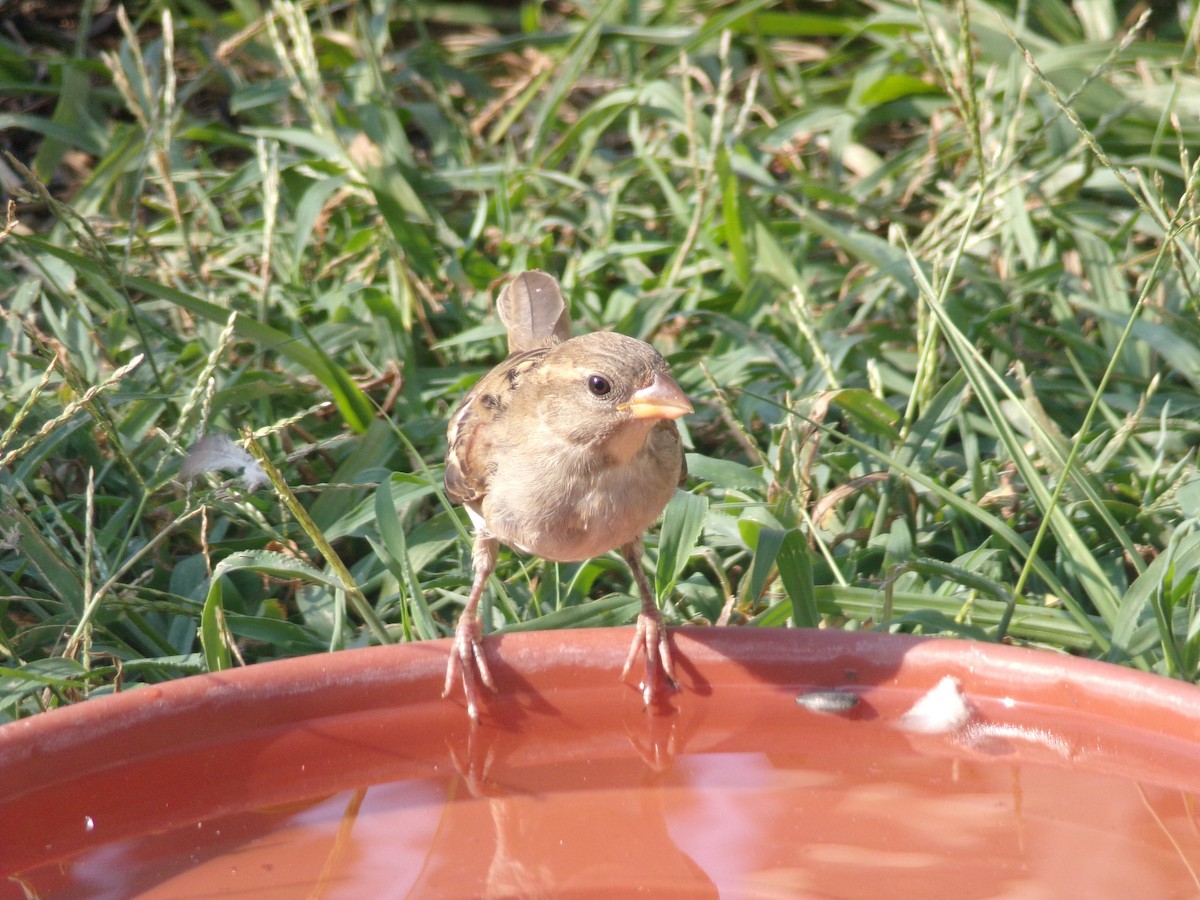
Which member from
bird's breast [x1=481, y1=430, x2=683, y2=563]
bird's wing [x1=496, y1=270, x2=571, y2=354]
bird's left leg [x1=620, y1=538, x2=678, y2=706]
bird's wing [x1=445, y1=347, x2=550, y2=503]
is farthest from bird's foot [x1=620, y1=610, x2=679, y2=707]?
bird's wing [x1=496, y1=270, x2=571, y2=354]

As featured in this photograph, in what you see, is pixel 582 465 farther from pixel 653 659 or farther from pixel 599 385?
pixel 653 659

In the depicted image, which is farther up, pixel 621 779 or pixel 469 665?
pixel 469 665

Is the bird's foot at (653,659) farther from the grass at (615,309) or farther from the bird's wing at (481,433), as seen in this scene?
the bird's wing at (481,433)

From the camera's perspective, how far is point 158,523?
396 cm

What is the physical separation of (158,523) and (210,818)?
5.15 feet

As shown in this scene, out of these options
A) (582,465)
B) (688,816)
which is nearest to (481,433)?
(582,465)

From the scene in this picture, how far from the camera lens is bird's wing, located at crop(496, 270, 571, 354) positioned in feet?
13.1

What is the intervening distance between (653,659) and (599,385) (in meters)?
0.62

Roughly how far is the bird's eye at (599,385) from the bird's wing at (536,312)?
2.72 feet

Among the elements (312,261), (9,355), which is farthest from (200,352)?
(312,261)

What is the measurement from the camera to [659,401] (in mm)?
3012

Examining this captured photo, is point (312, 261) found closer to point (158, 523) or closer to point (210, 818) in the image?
point (158, 523)

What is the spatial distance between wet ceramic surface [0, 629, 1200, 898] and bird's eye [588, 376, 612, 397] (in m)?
0.55

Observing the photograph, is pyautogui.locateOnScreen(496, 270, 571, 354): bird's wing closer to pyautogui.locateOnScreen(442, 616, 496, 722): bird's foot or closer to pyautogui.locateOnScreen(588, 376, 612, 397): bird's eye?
pyautogui.locateOnScreen(588, 376, 612, 397): bird's eye
